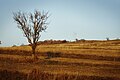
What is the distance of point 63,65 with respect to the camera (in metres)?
44.8

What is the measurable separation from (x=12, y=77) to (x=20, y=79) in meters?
0.94

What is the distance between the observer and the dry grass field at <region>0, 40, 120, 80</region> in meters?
29.6

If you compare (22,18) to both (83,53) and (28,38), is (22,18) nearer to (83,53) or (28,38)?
(28,38)

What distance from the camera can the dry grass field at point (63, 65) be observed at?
29.6 metres

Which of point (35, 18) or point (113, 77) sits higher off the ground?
point (35, 18)

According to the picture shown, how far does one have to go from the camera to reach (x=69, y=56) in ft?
203

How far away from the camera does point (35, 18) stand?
60625 millimetres

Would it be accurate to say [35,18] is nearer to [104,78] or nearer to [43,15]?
[43,15]

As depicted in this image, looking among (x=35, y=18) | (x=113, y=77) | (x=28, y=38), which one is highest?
(x=35, y=18)

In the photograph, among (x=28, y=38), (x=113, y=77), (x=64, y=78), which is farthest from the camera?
(x=28, y=38)

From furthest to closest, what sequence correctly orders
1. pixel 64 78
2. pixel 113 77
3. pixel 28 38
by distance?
pixel 28 38, pixel 113 77, pixel 64 78

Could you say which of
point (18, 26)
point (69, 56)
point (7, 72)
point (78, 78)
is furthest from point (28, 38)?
point (78, 78)

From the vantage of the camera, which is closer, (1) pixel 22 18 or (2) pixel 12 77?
(2) pixel 12 77

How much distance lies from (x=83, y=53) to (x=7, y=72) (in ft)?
105
